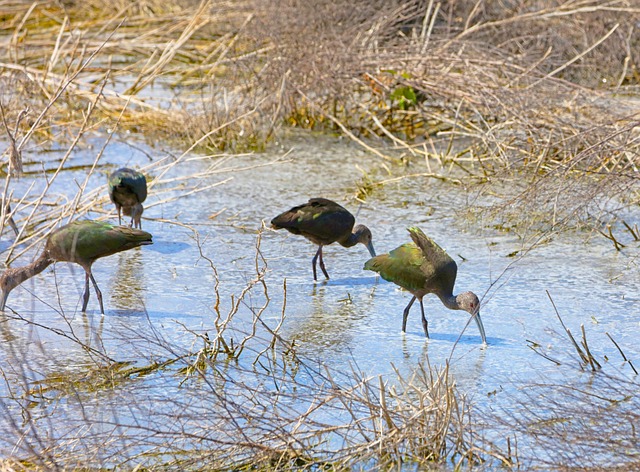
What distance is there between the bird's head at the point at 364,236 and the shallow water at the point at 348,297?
5.4 inches

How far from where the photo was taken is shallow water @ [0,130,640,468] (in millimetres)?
4418

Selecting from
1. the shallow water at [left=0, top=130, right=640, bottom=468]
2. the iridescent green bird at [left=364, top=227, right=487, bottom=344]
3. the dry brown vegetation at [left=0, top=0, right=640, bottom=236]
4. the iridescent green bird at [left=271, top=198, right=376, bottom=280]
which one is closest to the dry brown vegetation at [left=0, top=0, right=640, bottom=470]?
the dry brown vegetation at [left=0, top=0, right=640, bottom=236]

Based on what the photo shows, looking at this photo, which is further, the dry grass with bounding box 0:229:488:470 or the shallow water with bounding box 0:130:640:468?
the shallow water with bounding box 0:130:640:468

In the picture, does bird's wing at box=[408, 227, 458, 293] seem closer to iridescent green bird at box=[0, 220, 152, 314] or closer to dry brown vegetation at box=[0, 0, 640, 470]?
dry brown vegetation at box=[0, 0, 640, 470]

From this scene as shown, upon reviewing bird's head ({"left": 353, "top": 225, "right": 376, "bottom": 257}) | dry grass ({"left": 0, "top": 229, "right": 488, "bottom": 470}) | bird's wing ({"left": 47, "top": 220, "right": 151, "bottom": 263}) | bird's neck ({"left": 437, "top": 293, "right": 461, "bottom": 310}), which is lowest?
dry grass ({"left": 0, "top": 229, "right": 488, "bottom": 470})

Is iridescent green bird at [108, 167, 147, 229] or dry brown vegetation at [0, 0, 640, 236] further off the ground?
dry brown vegetation at [0, 0, 640, 236]

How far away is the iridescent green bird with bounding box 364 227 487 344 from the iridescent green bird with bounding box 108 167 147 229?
1.92 meters

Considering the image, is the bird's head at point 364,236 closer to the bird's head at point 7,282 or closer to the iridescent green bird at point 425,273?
the iridescent green bird at point 425,273

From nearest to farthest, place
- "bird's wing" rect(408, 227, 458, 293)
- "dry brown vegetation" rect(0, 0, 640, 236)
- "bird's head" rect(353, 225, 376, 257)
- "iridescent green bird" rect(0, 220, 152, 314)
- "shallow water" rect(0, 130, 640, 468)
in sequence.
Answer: "shallow water" rect(0, 130, 640, 468)
"bird's wing" rect(408, 227, 458, 293)
"iridescent green bird" rect(0, 220, 152, 314)
"bird's head" rect(353, 225, 376, 257)
"dry brown vegetation" rect(0, 0, 640, 236)

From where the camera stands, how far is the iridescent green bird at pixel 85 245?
4.98m

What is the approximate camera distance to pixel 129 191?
6180mm

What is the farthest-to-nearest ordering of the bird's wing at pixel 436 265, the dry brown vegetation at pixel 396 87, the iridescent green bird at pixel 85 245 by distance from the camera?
the dry brown vegetation at pixel 396 87, the iridescent green bird at pixel 85 245, the bird's wing at pixel 436 265

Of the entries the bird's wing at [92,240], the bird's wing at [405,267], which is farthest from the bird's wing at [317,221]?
the bird's wing at [92,240]

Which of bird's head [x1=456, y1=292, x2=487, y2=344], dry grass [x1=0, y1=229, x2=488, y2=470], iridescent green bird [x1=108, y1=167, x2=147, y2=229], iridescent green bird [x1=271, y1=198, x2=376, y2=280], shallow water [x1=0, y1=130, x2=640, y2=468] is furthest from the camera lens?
iridescent green bird [x1=108, y1=167, x2=147, y2=229]
